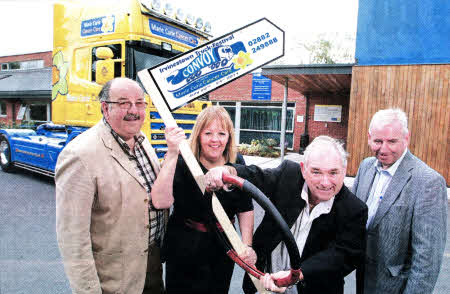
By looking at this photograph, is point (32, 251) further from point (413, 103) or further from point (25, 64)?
point (25, 64)

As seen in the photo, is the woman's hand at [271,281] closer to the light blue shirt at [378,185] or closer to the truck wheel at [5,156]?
the light blue shirt at [378,185]

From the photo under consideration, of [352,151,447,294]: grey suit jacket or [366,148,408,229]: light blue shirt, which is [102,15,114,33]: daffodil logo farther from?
[352,151,447,294]: grey suit jacket

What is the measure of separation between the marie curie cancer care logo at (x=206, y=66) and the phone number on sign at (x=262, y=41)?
0.05 meters

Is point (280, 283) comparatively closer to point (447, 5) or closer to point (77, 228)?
point (77, 228)

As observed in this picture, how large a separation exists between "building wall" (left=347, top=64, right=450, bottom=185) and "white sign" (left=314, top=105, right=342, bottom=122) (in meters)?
5.91

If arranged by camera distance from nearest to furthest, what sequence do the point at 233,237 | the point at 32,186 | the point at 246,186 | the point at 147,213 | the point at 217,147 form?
the point at 246,186
the point at 233,237
the point at 147,213
the point at 217,147
the point at 32,186

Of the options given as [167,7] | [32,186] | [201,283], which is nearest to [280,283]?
[201,283]

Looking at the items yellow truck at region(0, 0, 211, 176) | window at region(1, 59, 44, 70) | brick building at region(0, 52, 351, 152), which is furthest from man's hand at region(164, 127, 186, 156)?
window at region(1, 59, 44, 70)

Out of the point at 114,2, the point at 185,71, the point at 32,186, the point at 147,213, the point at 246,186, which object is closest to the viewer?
the point at 246,186

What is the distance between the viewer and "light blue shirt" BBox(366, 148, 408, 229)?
1.66 meters

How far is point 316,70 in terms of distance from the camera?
29.6 feet

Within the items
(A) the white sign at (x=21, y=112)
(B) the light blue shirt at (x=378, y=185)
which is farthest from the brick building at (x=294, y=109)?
(A) the white sign at (x=21, y=112)

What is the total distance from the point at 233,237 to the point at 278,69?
28.7ft

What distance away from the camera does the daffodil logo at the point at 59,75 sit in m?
5.90
